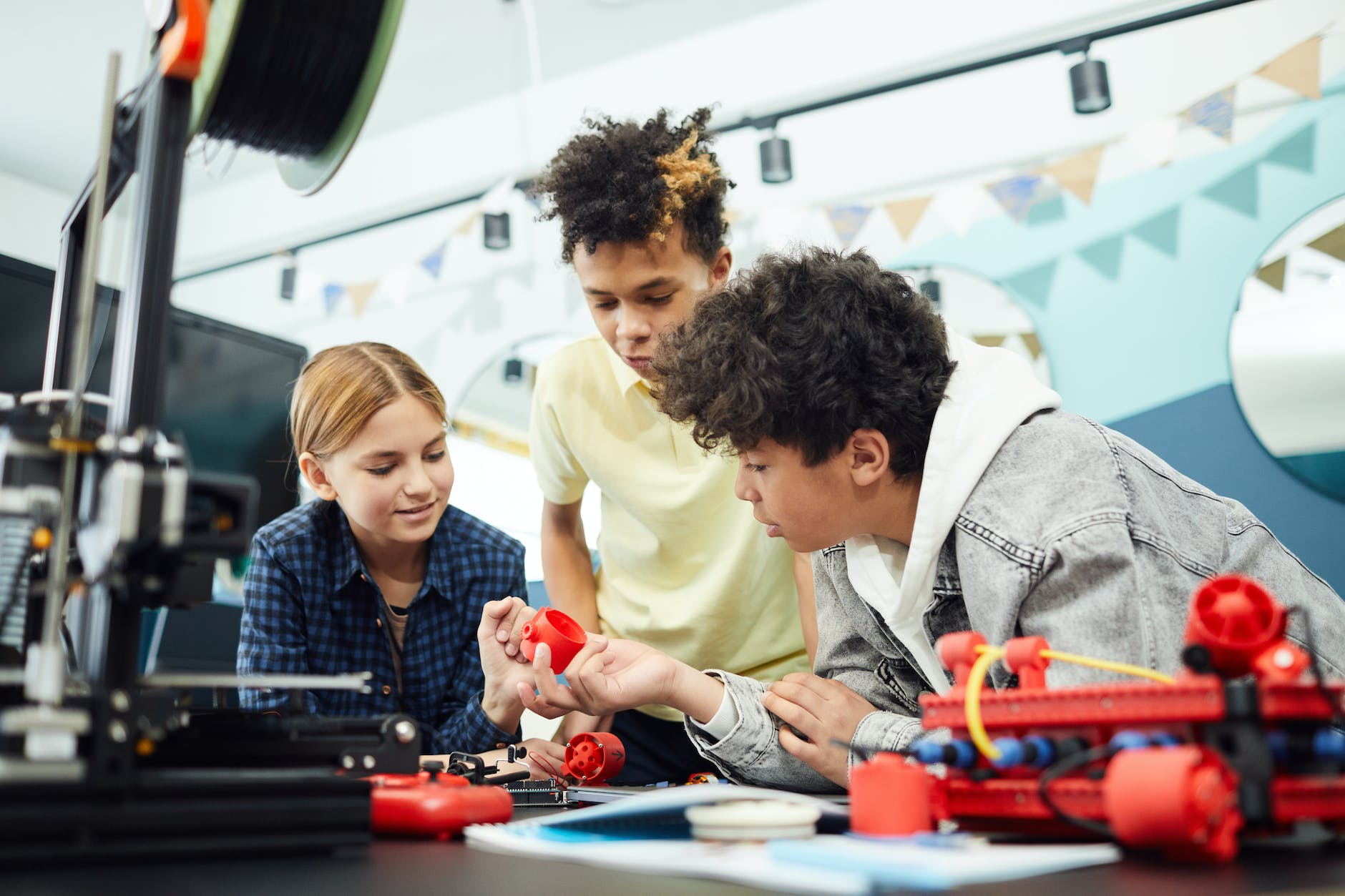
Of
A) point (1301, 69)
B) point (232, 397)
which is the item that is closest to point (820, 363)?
point (232, 397)

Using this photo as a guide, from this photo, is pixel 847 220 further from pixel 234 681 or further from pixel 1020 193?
pixel 234 681

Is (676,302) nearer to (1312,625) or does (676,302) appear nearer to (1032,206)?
(1312,625)

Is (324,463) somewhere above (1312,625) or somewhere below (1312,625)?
above

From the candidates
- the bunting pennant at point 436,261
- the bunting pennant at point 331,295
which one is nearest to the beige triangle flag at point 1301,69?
the bunting pennant at point 436,261

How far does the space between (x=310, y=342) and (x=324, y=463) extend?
2.65 metres

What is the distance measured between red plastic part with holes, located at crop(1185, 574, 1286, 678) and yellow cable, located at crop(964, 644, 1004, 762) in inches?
4.5

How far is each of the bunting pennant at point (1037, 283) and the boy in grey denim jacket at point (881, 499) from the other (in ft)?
5.13

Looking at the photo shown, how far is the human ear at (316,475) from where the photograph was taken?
65.0 inches

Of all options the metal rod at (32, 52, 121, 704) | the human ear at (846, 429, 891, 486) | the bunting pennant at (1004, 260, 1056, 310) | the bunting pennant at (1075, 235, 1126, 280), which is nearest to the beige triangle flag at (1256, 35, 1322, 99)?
the bunting pennant at (1075, 235, 1126, 280)

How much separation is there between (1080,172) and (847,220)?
25.0 inches

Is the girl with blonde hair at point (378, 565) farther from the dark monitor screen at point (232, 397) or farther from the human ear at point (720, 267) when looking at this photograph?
the dark monitor screen at point (232, 397)

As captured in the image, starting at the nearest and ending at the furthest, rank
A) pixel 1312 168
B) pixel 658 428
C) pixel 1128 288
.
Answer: pixel 658 428 < pixel 1312 168 < pixel 1128 288

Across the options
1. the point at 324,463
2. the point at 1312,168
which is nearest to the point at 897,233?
the point at 1312,168

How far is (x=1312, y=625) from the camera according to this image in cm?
96
